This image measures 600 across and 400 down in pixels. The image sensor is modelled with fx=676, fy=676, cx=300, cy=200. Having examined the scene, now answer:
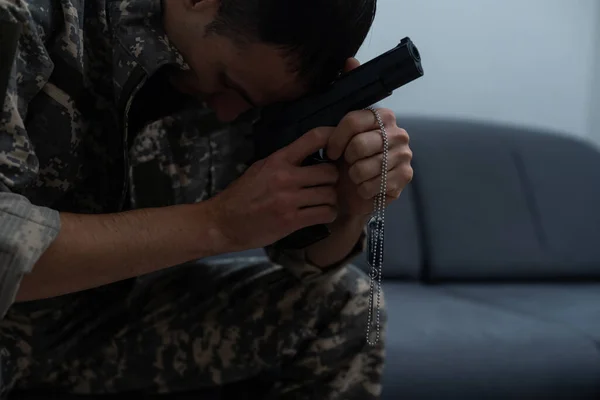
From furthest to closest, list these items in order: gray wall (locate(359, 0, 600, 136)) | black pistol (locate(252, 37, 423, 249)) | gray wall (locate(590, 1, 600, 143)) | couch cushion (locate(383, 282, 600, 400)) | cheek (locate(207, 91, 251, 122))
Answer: gray wall (locate(590, 1, 600, 143)) → gray wall (locate(359, 0, 600, 136)) → couch cushion (locate(383, 282, 600, 400)) → cheek (locate(207, 91, 251, 122)) → black pistol (locate(252, 37, 423, 249))

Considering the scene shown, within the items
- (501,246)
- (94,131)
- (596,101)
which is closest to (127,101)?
(94,131)

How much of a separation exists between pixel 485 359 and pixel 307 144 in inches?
21.3

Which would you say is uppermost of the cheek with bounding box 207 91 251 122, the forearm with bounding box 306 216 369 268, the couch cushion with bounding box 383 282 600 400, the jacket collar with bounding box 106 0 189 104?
the jacket collar with bounding box 106 0 189 104

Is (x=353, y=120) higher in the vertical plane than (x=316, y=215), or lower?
higher

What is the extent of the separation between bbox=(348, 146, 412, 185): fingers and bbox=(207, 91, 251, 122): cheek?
0.53ft

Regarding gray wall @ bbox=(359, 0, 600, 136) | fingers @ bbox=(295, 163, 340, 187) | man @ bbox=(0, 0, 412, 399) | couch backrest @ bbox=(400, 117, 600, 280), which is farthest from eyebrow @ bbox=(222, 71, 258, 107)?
gray wall @ bbox=(359, 0, 600, 136)

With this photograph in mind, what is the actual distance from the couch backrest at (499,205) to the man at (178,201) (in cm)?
80

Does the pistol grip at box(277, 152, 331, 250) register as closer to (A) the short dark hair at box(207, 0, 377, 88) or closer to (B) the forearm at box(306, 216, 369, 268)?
(B) the forearm at box(306, 216, 369, 268)

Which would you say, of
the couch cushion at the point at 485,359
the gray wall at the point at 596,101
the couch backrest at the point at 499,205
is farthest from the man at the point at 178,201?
the gray wall at the point at 596,101

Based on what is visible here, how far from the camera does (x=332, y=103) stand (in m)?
0.72

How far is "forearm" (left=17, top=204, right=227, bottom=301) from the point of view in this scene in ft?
2.07

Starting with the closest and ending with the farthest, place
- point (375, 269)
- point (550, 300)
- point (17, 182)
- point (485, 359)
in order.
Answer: point (17, 182), point (375, 269), point (485, 359), point (550, 300)

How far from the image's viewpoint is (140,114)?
0.82 m

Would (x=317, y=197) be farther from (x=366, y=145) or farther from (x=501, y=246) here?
(x=501, y=246)
